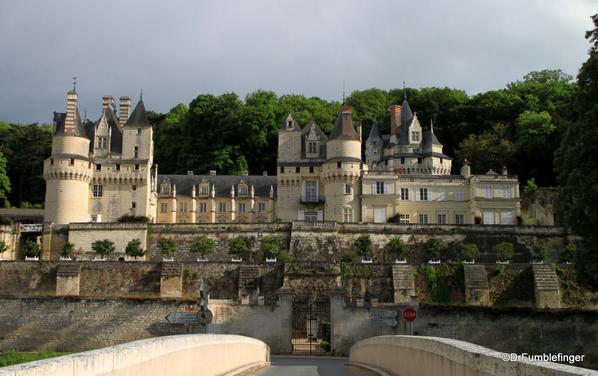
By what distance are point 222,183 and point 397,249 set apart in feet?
64.6

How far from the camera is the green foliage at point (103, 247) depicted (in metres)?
51.8

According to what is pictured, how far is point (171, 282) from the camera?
44312 millimetres

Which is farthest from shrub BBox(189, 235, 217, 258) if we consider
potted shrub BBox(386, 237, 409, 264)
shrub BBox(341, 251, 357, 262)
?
potted shrub BBox(386, 237, 409, 264)

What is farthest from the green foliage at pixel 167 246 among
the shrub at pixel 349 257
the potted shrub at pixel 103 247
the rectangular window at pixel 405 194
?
the rectangular window at pixel 405 194

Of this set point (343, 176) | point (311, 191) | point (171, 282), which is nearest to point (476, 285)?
point (343, 176)

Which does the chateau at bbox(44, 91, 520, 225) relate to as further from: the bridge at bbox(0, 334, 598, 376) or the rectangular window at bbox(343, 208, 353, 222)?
the bridge at bbox(0, 334, 598, 376)

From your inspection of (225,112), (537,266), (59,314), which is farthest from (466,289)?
(225,112)

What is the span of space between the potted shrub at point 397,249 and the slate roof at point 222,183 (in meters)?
15.3

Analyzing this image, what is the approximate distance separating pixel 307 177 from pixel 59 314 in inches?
1103

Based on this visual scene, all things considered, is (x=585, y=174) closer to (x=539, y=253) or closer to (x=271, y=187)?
(x=539, y=253)

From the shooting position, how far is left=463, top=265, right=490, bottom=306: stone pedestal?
42250mm

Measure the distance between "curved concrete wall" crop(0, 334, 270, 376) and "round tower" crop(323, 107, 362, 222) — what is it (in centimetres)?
3791

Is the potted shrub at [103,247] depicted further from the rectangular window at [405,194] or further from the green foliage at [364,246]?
the rectangular window at [405,194]

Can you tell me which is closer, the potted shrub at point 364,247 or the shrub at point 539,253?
the shrub at point 539,253
